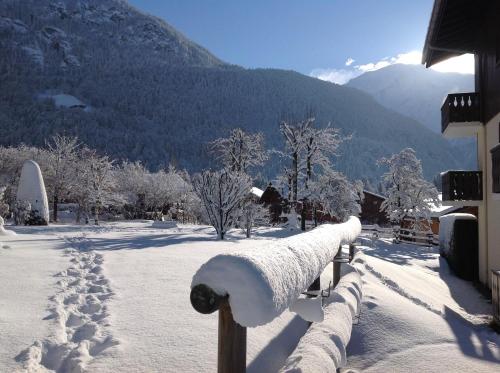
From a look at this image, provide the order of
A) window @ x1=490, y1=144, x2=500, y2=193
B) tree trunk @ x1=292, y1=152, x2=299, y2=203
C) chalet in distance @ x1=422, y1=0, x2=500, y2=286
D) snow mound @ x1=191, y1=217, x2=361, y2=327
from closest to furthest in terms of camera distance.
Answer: snow mound @ x1=191, y1=217, x2=361, y2=327 → window @ x1=490, y1=144, x2=500, y2=193 → chalet in distance @ x1=422, y1=0, x2=500, y2=286 → tree trunk @ x1=292, y1=152, x2=299, y2=203

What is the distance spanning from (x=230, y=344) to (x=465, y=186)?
12.9 m

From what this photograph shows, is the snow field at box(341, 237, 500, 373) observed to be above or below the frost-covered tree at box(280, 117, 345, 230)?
below

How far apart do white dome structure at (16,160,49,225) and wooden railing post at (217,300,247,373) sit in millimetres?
24276

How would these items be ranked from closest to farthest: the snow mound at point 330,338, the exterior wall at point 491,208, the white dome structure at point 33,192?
the snow mound at point 330,338
the exterior wall at point 491,208
the white dome structure at point 33,192

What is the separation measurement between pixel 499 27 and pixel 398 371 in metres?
10.7

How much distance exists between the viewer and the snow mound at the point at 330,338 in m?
3.36

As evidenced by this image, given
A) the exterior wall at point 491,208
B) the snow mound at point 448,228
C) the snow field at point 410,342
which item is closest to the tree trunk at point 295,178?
the snow mound at point 448,228

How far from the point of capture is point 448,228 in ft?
52.9

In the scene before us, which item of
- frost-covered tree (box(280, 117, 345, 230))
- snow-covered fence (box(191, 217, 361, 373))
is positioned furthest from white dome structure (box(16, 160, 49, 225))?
snow-covered fence (box(191, 217, 361, 373))

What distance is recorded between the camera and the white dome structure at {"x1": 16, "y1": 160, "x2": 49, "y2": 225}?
2345 centimetres

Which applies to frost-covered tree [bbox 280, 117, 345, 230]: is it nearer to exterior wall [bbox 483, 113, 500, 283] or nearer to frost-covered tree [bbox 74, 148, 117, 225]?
Answer: frost-covered tree [bbox 74, 148, 117, 225]

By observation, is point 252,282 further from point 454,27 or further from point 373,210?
point 373,210

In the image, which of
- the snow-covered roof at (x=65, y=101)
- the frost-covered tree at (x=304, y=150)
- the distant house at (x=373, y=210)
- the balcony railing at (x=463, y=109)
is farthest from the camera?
the snow-covered roof at (x=65, y=101)

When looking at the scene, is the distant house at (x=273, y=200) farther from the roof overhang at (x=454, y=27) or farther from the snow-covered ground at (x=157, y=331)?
the snow-covered ground at (x=157, y=331)
